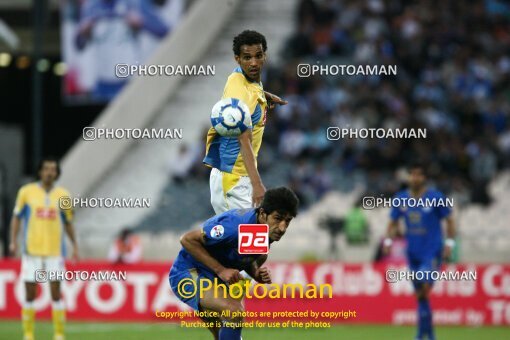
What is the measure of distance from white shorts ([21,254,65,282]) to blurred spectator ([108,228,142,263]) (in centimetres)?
429

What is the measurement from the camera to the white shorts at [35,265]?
15539 millimetres

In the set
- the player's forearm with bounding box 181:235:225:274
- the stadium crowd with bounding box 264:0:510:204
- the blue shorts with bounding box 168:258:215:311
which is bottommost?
the blue shorts with bounding box 168:258:215:311

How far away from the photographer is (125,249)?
20.3 m

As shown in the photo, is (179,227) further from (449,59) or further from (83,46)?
(449,59)

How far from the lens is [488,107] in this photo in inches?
952

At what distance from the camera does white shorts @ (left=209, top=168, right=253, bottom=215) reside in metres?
10.5

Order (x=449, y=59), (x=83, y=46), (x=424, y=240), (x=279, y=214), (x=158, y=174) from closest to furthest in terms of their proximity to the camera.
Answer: (x=279, y=214)
(x=424, y=240)
(x=83, y=46)
(x=158, y=174)
(x=449, y=59)

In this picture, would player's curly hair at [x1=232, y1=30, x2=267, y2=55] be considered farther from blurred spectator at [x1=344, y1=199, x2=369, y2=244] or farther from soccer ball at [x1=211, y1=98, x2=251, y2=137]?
blurred spectator at [x1=344, y1=199, x2=369, y2=244]

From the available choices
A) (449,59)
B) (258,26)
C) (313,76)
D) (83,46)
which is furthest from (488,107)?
(83,46)

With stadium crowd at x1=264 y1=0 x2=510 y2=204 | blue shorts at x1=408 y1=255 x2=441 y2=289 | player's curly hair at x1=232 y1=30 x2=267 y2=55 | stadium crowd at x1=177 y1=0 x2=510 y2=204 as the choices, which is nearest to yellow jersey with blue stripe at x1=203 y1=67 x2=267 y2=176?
player's curly hair at x1=232 y1=30 x2=267 y2=55

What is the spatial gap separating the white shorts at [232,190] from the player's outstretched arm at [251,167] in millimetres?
462

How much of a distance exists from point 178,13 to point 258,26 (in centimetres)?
414

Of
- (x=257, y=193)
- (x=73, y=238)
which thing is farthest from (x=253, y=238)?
(x=73, y=238)

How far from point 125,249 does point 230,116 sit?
10688 mm
